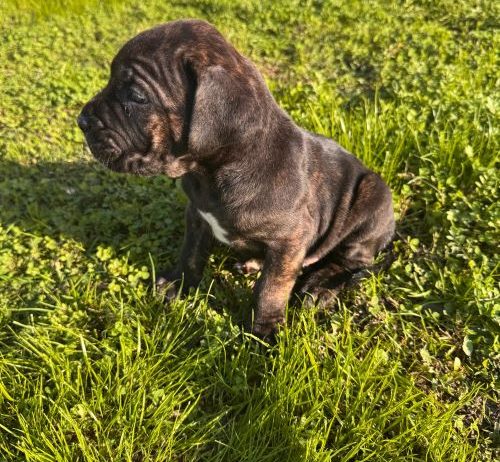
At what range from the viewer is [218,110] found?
2445 millimetres

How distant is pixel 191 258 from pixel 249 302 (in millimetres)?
533

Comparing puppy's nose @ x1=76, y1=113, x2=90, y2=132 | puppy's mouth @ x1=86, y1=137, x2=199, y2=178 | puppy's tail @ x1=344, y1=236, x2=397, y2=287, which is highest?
puppy's nose @ x1=76, y1=113, x2=90, y2=132

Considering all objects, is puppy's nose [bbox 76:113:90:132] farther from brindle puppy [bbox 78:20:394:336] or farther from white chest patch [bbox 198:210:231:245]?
white chest patch [bbox 198:210:231:245]

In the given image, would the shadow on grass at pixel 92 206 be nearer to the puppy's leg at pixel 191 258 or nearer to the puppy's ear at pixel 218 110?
the puppy's leg at pixel 191 258

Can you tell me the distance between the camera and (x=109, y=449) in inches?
107

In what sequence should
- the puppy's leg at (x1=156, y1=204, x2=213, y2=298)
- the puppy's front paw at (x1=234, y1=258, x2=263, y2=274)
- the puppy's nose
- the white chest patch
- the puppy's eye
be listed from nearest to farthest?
the puppy's eye
the puppy's nose
the white chest patch
the puppy's leg at (x1=156, y1=204, x2=213, y2=298)
the puppy's front paw at (x1=234, y1=258, x2=263, y2=274)

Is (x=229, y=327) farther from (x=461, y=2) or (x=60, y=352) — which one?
(x=461, y=2)

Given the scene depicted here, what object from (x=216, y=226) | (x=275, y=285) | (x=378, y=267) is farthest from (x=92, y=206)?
(x=378, y=267)

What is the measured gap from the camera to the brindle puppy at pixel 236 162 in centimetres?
251

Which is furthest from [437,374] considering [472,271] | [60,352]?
[60,352]

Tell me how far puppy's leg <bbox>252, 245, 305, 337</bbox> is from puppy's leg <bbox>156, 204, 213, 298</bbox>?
1.93 feet

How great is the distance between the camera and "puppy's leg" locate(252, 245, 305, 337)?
3162 millimetres

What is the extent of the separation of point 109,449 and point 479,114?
13.4ft

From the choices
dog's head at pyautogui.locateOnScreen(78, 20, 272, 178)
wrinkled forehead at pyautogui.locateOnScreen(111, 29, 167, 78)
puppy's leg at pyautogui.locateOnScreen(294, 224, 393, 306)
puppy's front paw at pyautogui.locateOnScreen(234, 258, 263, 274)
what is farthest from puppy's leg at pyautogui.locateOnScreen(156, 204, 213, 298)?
wrinkled forehead at pyautogui.locateOnScreen(111, 29, 167, 78)
